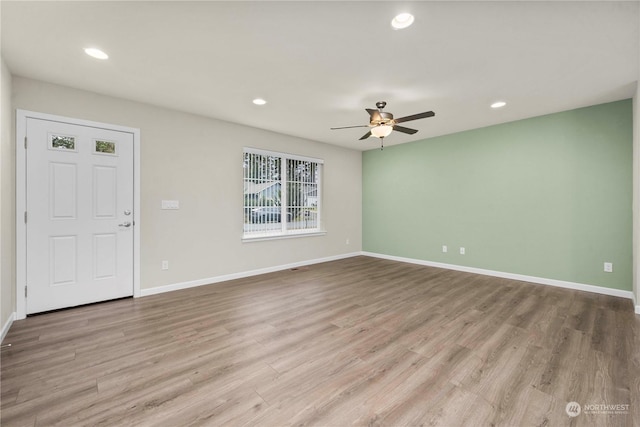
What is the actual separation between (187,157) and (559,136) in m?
5.53

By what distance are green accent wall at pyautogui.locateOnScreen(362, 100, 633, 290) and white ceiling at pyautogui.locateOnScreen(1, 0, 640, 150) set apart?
0.52 metres

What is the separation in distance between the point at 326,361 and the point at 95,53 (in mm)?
3381

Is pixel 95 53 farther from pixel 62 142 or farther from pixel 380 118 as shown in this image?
pixel 380 118

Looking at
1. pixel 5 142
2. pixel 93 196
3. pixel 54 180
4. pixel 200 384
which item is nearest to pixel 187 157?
pixel 93 196

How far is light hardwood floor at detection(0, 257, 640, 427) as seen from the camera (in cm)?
158

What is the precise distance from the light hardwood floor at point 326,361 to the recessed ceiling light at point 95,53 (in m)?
2.62

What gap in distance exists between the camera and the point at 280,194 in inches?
207

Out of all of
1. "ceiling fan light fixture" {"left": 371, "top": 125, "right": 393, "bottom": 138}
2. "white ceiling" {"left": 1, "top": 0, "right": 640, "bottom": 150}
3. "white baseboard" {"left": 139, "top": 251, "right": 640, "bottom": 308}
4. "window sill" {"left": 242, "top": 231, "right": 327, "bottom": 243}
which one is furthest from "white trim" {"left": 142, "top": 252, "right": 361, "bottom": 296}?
"ceiling fan light fixture" {"left": 371, "top": 125, "right": 393, "bottom": 138}

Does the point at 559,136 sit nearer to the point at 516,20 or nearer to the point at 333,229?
the point at 516,20

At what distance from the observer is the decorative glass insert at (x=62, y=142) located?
10.1 feet

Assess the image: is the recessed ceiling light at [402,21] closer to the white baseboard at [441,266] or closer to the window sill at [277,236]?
the window sill at [277,236]

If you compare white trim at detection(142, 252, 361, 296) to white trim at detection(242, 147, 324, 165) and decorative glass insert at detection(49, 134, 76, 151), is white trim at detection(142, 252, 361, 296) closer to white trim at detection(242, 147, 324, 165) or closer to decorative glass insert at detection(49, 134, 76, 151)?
decorative glass insert at detection(49, 134, 76, 151)

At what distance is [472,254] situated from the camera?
4.93 metres

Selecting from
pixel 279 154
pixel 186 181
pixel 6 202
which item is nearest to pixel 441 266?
pixel 279 154
